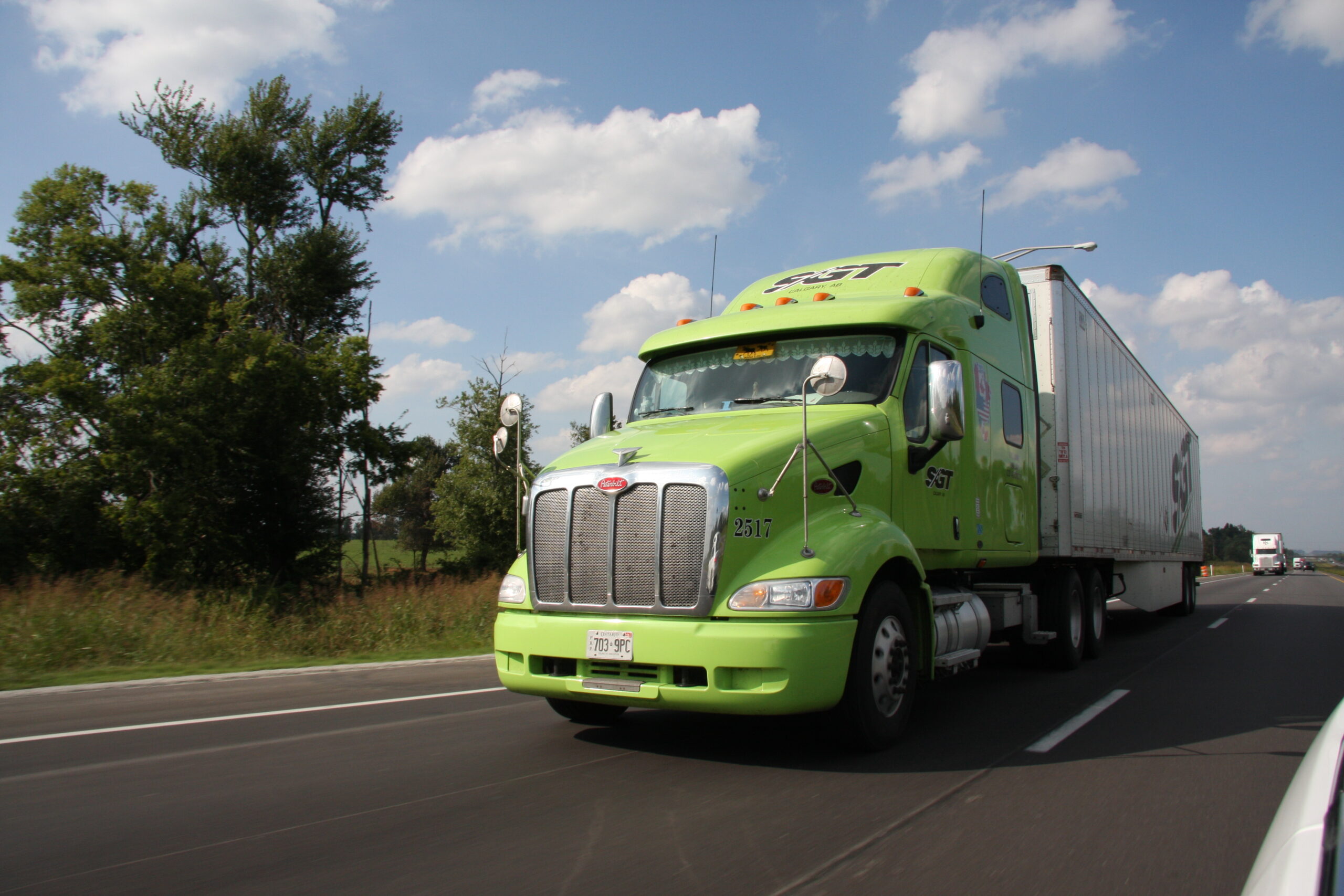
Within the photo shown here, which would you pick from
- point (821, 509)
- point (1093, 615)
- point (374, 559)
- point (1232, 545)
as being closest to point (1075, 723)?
point (821, 509)

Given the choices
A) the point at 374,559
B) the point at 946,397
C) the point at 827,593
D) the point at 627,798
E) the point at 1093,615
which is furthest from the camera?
the point at 374,559

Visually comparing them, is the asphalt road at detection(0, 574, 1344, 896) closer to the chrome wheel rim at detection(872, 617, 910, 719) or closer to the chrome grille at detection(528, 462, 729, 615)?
the chrome wheel rim at detection(872, 617, 910, 719)

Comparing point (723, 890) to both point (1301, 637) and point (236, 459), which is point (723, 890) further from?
point (236, 459)

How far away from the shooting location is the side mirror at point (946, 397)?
6.19 m

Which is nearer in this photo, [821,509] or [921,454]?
[821,509]

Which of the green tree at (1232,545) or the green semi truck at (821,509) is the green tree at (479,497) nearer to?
the green semi truck at (821,509)

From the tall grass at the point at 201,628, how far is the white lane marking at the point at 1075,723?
8.02 m

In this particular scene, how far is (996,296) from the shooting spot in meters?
8.82

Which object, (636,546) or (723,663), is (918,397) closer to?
(636,546)

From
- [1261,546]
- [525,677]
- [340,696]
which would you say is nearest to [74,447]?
[340,696]

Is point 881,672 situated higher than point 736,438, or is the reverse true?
point 736,438

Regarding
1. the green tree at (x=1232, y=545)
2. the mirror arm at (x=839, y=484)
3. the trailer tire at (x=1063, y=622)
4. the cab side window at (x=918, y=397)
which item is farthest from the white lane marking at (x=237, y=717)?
the green tree at (x=1232, y=545)

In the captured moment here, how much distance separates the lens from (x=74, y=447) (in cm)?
2689

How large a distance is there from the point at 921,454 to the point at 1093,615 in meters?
5.55
